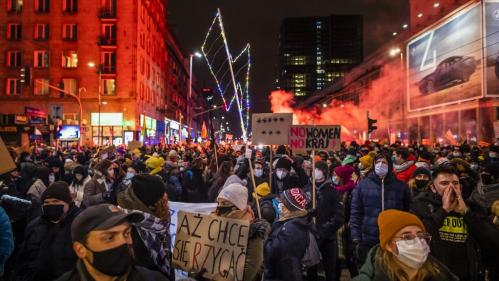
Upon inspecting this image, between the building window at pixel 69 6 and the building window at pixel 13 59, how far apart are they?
22.4 feet

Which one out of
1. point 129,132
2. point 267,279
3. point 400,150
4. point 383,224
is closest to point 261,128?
point 400,150

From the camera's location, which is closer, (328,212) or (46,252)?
(46,252)

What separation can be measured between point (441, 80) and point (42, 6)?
4321 centimetres

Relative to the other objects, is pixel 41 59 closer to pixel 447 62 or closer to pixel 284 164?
pixel 447 62

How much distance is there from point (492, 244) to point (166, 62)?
239ft

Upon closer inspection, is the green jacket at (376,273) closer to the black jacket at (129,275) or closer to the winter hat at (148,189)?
the black jacket at (129,275)

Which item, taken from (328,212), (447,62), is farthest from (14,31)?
(328,212)

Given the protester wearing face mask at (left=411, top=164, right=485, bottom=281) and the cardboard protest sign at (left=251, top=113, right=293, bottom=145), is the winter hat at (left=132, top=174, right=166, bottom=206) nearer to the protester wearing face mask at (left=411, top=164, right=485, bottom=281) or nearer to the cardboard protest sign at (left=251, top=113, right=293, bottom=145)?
the protester wearing face mask at (left=411, top=164, right=485, bottom=281)

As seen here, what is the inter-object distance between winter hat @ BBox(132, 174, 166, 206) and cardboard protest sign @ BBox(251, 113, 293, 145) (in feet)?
15.5

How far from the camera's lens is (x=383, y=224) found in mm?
3586

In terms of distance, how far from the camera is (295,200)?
512 cm

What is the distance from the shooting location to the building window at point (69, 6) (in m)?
50.8

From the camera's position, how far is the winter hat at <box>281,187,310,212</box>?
16.7 ft

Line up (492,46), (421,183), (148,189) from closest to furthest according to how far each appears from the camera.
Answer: (148,189), (421,183), (492,46)
